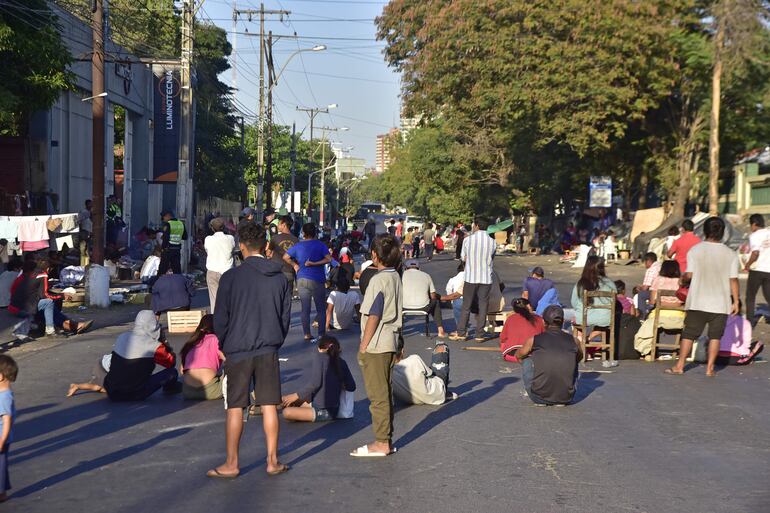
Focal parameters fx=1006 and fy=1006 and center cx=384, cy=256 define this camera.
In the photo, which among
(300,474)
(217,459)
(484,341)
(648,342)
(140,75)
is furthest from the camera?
(140,75)

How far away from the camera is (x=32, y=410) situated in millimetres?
9742

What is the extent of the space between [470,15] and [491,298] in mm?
23958

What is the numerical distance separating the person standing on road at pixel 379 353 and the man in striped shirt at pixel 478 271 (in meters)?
7.30

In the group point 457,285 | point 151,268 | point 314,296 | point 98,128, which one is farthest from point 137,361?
point 98,128

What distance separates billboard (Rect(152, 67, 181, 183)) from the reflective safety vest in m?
12.8

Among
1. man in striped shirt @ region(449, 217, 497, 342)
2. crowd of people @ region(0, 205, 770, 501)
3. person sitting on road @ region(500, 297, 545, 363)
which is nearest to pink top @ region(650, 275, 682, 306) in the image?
crowd of people @ region(0, 205, 770, 501)

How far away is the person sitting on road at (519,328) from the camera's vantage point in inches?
506

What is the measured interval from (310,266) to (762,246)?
7.21m

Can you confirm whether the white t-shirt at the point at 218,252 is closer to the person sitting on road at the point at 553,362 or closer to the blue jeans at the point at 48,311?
the blue jeans at the point at 48,311

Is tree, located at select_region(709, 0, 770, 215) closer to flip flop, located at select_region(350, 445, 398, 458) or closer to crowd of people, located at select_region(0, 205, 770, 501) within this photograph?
crowd of people, located at select_region(0, 205, 770, 501)

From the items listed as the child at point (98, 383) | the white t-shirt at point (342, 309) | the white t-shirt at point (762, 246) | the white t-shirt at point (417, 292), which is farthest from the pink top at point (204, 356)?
the white t-shirt at point (762, 246)

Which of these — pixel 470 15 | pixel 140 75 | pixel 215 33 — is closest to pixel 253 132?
pixel 215 33

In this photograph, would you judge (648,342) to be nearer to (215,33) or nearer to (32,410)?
(32,410)

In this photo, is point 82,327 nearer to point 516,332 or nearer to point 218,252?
point 218,252
